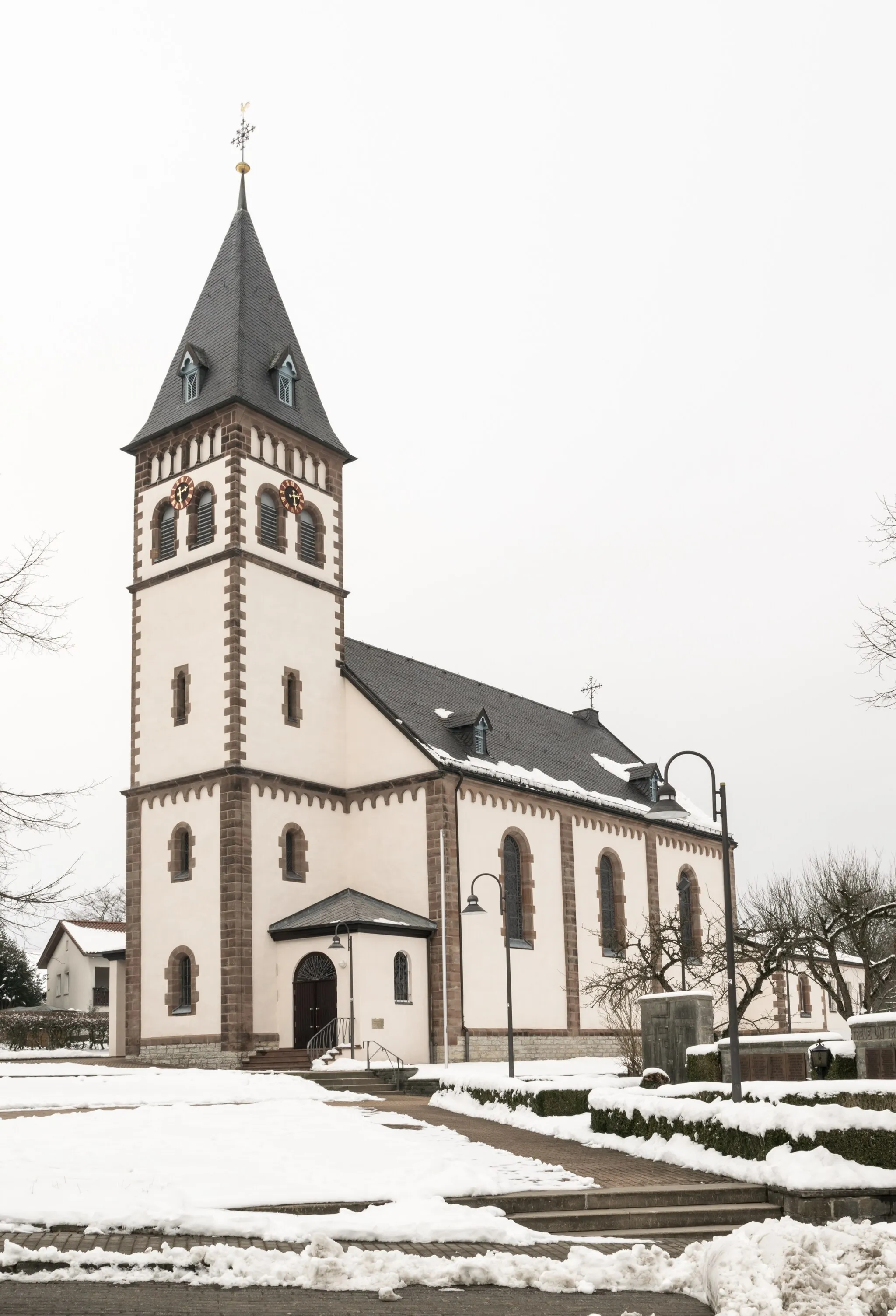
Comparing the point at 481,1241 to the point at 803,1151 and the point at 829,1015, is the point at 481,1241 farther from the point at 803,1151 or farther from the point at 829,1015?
the point at 829,1015

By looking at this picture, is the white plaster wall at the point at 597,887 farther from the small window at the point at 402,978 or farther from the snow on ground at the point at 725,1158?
the snow on ground at the point at 725,1158

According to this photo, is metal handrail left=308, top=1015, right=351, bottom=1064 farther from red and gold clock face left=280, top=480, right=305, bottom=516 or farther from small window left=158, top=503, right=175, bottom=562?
red and gold clock face left=280, top=480, right=305, bottom=516

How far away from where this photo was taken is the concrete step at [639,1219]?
12.6 meters

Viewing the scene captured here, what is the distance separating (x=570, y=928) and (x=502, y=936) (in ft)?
13.4

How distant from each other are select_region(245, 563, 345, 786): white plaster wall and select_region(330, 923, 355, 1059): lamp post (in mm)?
5438

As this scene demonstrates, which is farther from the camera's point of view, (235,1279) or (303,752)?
(303,752)

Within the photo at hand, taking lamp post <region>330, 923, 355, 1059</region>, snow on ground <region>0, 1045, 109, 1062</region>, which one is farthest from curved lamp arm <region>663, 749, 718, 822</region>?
snow on ground <region>0, 1045, 109, 1062</region>

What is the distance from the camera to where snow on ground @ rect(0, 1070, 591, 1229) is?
458 inches

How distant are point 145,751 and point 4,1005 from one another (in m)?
33.5

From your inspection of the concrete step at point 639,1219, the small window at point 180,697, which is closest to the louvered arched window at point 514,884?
the small window at point 180,697

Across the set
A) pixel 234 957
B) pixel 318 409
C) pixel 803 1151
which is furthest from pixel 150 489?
pixel 803 1151

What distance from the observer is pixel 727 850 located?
18.9 meters

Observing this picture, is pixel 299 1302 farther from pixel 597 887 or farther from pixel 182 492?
pixel 597 887

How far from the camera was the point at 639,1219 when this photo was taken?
506 inches
